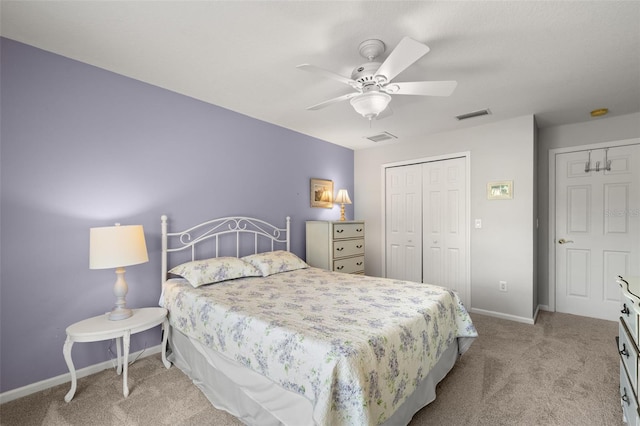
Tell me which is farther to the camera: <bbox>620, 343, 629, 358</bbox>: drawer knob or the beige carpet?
the beige carpet

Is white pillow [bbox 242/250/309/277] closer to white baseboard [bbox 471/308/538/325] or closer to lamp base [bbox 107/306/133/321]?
→ lamp base [bbox 107/306/133/321]

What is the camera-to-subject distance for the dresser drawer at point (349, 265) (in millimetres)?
3820

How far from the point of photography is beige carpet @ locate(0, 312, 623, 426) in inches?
71.0

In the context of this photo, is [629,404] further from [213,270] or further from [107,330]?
[107,330]

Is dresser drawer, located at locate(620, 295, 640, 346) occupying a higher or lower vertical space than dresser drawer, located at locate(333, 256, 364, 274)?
higher

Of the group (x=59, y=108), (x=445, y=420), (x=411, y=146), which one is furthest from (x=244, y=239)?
(x=411, y=146)

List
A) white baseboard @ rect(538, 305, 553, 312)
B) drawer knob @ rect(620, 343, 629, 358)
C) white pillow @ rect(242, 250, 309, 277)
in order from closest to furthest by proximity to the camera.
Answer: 1. drawer knob @ rect(620, 343, 629, 358)
2. white pillow @ rect(242, 250, 309, 277)
3. white baseboard @ rect(538, 305, 553, 312)

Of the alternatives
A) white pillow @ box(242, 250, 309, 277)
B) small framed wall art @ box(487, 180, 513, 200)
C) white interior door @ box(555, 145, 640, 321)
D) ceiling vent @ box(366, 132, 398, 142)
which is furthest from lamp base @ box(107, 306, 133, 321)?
white interior door @ box(555, 145, 640, 321)

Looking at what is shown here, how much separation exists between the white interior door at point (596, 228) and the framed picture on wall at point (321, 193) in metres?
3.04

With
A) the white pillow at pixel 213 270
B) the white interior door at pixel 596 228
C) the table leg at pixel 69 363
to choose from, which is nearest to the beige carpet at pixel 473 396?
the table leg at pixel 69 363

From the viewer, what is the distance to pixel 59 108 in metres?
2.21

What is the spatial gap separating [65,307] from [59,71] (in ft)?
5.88

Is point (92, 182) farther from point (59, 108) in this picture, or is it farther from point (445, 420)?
point (445, 420)

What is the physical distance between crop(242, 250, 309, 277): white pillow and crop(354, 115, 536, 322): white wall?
238cm
